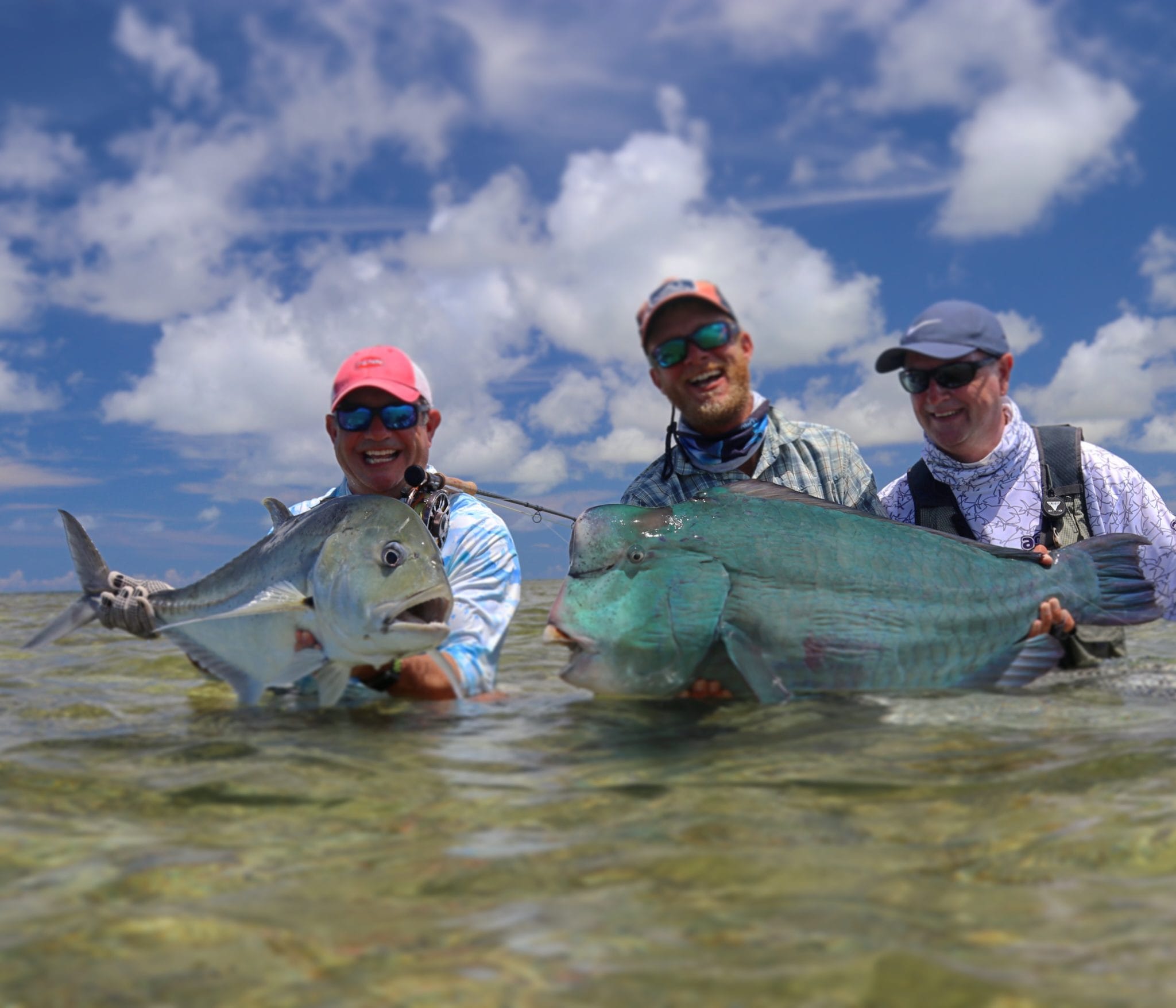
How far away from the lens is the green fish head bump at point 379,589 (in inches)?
151

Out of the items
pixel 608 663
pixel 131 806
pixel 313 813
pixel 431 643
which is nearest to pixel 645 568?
pixel 608 663

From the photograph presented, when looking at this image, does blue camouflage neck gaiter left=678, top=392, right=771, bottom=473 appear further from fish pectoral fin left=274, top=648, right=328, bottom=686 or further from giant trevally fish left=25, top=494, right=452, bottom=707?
fish pectoral fin left=274, top=648, right=328, bottom=686

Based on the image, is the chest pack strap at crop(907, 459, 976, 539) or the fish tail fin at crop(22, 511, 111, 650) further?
the chest pack strap at crop(907, 459, 976, 539)

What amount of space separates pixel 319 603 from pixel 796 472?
270 cm

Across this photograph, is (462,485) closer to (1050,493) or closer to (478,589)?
(478,589)

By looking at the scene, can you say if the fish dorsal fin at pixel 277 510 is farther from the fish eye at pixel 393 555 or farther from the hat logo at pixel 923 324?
the hat logo at pixel 923 324

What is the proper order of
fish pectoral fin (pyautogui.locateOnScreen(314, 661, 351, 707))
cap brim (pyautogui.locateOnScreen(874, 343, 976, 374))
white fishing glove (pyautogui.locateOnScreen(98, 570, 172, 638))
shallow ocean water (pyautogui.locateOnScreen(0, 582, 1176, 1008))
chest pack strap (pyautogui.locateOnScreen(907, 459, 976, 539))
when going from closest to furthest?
shallow ocean water (pyautogui.locateOnScreen(0, 582, 1176, 1008)) → fish pectoral fin (pyautogui.locateOnScreen(314, 661, 351, 707)) → white fishing glove (pyautogui.locateOnScreen(98, 570, 172, 638)) → cap brim (pyautogui.locateOnScreen(874, 343, 976, 374)) → chest pack strap (pyautogui.locateOnScreen(907, 459, 976, 539))

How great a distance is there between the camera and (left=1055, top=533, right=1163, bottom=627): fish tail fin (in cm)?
437

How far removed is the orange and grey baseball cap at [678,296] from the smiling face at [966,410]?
3.46ft

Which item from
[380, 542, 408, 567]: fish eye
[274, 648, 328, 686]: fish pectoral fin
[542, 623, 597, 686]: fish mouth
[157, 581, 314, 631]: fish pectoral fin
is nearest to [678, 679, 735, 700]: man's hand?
[542, 623, 597, 686]: fish mouth

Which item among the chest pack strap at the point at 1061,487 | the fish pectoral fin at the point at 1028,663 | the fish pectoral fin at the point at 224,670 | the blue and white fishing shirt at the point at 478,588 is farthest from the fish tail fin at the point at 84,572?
the chest pack strap at the point at 1061,487

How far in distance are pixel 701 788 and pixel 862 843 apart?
0.64 meters

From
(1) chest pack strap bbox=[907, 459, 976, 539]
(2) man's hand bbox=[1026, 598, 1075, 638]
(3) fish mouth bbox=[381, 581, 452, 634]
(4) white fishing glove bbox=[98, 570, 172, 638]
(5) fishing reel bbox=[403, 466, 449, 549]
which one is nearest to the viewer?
(3) fish mouth bbox=[381, 581, 452, 634]

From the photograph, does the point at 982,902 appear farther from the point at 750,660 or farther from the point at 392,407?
the point at 392,407
